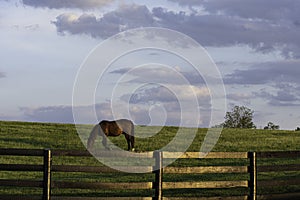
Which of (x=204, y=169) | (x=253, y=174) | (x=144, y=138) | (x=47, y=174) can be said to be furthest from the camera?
(x=144, y=138)

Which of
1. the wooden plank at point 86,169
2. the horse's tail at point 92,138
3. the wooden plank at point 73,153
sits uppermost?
the horse's tail at point 92,138

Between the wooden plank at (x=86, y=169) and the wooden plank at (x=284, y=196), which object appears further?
the wooden plank at (x=284, y=196)

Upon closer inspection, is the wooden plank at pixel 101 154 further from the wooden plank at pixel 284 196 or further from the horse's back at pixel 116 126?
the horse's back at pixel 116 126

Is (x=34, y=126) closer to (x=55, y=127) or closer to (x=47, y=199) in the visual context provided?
(x=55, y=127)

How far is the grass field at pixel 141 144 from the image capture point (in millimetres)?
27516

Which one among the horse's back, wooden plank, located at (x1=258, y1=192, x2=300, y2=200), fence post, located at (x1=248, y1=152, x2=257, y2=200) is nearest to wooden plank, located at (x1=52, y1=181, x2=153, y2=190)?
fence post, located at (x1=248, y1=152, x2=257, y2=200)

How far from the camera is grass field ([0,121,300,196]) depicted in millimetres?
27516

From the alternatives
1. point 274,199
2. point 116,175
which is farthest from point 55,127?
point 274,199

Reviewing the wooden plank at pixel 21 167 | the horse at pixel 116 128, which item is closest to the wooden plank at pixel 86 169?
the wooden plank at pixel 21 167

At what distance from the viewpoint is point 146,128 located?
147 ft

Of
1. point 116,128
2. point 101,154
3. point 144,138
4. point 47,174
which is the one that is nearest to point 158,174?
point 101,154

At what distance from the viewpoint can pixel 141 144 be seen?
40000 millimetres

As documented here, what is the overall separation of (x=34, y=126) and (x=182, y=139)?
11.9 metres

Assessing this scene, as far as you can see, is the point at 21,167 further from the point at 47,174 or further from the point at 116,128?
the point at 116,128
